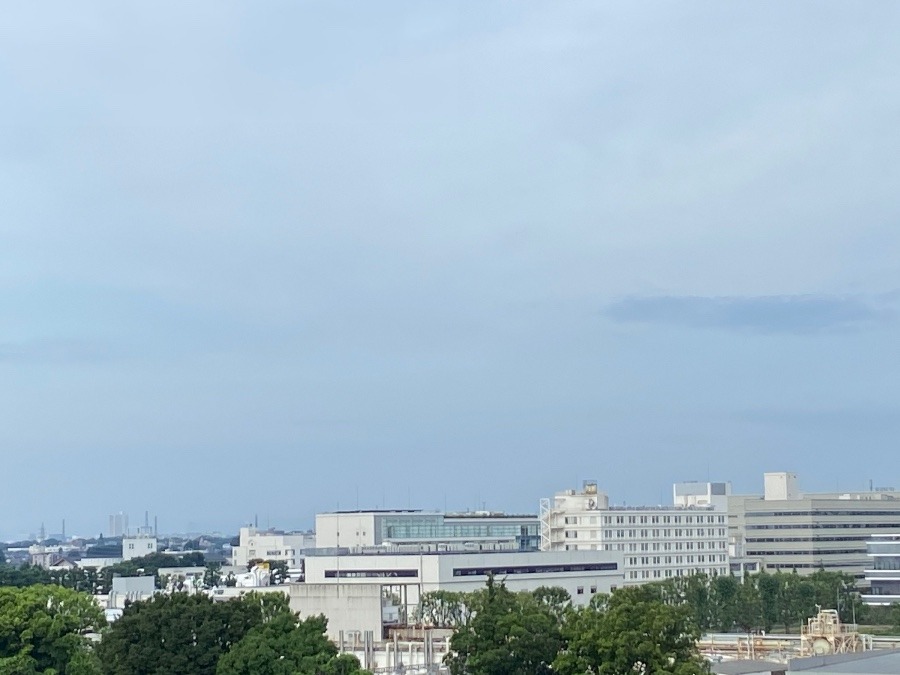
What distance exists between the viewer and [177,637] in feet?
130

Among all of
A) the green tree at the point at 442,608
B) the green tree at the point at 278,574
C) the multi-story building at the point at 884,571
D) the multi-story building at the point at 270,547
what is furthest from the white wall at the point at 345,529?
the multi-story building at the point at 270,547

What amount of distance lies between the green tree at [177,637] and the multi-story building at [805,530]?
88344 mm

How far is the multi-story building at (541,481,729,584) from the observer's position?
103 meters

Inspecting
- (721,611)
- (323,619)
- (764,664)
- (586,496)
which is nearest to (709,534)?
(586,496)

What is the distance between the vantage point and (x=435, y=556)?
81500 mm

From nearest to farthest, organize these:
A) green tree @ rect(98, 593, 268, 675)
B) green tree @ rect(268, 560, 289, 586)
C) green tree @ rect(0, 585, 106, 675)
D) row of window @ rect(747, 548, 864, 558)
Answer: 1. green tree @ rect(0, 585, 106, 675)
2. green tree @ rect(98, 593, 268, 675)
3. green tree @ rect(268, 560, 289, 586)
4. row of window @ rect(747, 548, 864, 558)

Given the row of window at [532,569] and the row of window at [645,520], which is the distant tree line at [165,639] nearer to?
the row of window at [532,569]

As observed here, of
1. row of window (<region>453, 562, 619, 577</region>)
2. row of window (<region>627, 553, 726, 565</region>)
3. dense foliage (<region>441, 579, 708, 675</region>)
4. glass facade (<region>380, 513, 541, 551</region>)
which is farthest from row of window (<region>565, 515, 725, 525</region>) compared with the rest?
dense foliage (<region>441, 579, 708, 675</region>)

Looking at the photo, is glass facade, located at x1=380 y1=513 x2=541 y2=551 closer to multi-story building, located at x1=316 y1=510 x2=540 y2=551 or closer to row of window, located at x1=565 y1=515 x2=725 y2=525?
multi-story building, located at x1=316 y1=510 x2=540 y2=551

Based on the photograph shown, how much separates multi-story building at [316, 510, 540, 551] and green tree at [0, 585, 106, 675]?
6346 cm

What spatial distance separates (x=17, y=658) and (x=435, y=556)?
46.2 meters

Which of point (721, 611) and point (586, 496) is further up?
point (586, 496)

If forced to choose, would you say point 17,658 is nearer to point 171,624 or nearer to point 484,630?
point 171,624

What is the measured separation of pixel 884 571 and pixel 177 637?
77.0 m
